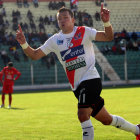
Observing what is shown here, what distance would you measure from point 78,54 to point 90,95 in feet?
2.07

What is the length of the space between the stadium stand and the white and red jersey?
22.4 metres

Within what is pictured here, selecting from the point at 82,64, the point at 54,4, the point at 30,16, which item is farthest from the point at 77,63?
the point at 54,4

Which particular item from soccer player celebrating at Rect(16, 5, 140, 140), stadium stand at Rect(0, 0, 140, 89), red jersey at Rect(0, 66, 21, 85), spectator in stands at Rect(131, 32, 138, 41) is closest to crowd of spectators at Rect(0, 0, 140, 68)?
spectator in stands at Rect(131, 32, 138, 41)

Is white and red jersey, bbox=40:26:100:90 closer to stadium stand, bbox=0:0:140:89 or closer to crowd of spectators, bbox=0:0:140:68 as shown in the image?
stadium stand, bbox=0:0:140:89

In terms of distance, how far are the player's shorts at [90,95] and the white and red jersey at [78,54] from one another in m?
0.08

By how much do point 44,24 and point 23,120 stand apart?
950 inches

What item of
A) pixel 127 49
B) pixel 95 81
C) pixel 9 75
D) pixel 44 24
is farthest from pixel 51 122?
pixel 44 24

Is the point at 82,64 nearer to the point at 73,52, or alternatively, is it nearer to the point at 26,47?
the point at 73,52

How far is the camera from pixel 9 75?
707 inches

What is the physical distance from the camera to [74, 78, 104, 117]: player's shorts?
6.07 m

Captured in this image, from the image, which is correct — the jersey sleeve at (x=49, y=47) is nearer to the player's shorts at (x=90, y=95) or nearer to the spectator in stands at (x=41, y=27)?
the player's shorts at (x=90, y=95)

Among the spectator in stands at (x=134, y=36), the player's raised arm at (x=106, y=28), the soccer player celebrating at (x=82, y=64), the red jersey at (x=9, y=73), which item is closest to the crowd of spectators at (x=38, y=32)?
the spectator in stands at (x=134, y=36)

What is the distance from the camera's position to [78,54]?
622cm

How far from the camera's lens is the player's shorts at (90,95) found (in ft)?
19.9
